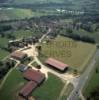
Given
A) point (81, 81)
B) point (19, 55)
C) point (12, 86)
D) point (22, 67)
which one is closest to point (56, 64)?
point (81, 81)

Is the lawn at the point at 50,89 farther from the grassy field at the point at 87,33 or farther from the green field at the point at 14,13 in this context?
the green field at the point at 14,13

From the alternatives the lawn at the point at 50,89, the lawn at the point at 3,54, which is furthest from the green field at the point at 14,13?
the lawn at the point at 50,89

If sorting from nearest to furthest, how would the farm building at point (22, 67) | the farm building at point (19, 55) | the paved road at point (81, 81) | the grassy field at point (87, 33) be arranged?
1. the paved road at point (81, 81)
2. the farm building at point (22, 67)
3. the farm building at point (19, 55)
4. the grassy field at point (87, 33)

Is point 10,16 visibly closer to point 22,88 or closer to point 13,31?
point 13,31

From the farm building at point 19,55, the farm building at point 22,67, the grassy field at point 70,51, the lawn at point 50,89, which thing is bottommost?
the lawn at point 50,89

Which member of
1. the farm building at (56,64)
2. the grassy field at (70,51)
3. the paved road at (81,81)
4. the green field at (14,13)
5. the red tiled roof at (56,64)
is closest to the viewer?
the paved road at (81,81)

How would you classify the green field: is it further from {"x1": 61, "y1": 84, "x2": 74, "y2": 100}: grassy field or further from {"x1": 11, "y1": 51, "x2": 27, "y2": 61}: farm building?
{"x1": 61, "y1": 84, "x2": 74, "y2": 100}: grassy field
